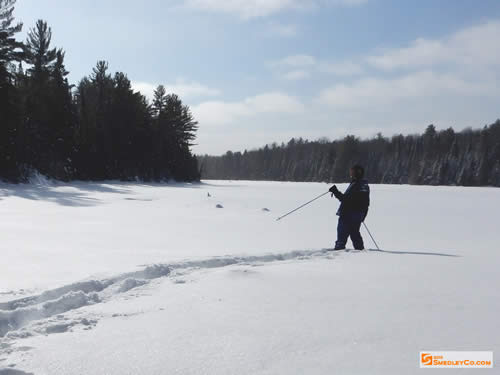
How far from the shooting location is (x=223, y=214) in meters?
Answer: 13.9

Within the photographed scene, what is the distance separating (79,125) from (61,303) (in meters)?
36.6

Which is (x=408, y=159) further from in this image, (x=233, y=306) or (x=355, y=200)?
(x=233, y=306)

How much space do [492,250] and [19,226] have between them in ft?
32.4

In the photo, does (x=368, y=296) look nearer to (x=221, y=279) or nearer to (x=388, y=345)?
(x=388, y=345)

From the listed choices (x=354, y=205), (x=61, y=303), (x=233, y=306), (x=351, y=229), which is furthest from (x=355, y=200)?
(x=61, y=303)

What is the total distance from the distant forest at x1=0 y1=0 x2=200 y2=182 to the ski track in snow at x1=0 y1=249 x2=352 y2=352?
→ 2163cm

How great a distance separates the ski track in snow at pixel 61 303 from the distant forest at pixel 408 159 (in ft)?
180

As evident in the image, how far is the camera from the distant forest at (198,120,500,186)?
7644 cm

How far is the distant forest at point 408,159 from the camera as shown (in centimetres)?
7644

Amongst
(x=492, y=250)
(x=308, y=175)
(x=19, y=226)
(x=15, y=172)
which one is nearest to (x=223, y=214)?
(x=19, y=226)

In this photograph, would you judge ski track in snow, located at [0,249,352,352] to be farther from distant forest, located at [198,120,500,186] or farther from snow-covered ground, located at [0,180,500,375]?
distant forest, located at [198,120,500,186]

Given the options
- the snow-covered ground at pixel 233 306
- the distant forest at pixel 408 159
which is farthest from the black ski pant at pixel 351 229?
the distant forest at pixel 408 159

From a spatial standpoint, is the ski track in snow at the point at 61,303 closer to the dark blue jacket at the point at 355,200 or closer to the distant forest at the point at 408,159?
the dark blue jacket at the point at 355,200

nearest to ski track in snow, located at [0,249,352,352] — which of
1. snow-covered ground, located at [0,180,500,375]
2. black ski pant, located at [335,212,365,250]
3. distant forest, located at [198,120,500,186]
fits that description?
snow-covered ground, located at [0,180,500,375]
